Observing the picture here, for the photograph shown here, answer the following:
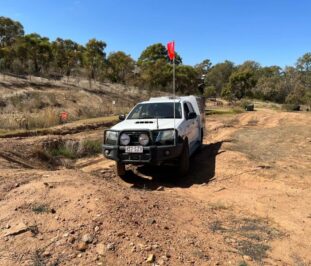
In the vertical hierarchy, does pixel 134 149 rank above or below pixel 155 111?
below

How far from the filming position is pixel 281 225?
209 inches

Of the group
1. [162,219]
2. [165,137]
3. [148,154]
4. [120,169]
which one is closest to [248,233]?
[162,219]

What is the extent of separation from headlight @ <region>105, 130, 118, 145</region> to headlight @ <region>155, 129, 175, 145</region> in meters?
0.90

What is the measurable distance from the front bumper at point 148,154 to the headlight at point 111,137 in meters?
0.11

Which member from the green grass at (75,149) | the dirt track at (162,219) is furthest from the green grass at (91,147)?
the dirt track at (162,219)

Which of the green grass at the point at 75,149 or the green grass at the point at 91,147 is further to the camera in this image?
the green grass at the point at 91,147

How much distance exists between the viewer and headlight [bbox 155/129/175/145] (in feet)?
25.2

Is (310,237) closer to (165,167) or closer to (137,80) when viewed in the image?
(165,167)

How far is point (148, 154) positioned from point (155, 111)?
6.19ft

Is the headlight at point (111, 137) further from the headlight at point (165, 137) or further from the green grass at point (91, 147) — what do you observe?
the green grass at point (91, 147)

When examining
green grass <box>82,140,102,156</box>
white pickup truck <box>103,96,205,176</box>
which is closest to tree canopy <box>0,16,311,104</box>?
green grass <box>82,140,102,156</box>

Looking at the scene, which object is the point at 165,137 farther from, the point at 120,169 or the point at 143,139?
the point at 120,169

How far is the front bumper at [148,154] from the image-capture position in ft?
24.8

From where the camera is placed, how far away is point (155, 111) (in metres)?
9.18
